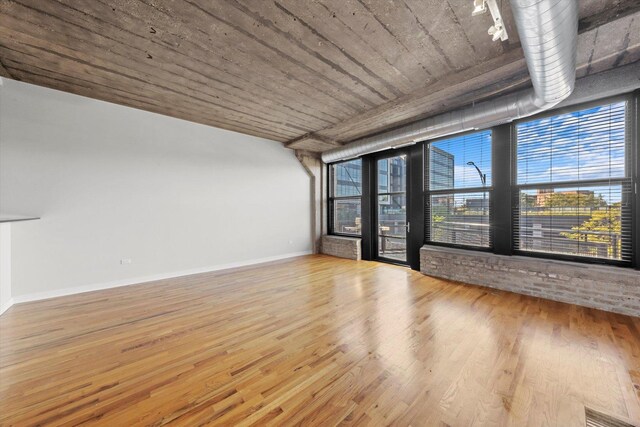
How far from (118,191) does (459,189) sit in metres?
6.07

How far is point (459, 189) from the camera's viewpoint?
176 inches

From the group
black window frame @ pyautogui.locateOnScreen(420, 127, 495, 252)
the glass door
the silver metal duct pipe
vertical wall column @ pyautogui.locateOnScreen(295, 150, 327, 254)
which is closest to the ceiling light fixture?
the silver metal duct pipe

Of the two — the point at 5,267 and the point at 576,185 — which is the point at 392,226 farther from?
the point at 5,267

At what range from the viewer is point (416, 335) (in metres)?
2.41

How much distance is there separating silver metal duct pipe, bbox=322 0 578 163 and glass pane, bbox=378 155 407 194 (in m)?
0.93

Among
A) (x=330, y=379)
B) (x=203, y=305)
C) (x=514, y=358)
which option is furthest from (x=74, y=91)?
(x=514, y=358)

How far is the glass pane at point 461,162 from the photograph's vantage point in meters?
4.17

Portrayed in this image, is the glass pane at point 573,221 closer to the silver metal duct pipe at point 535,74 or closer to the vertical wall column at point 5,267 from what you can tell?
the silver metal duct pipe at point 535,74

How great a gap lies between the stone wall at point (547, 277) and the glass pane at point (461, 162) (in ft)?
4.20

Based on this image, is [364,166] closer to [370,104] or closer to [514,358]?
[370,104]

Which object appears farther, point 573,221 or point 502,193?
point 502,193

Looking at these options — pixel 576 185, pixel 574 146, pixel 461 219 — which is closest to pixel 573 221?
pixel 576 185

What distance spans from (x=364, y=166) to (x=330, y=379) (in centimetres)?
509

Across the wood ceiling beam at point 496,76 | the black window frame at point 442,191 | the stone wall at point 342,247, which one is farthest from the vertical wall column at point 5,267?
the black window frame at point 442,191
